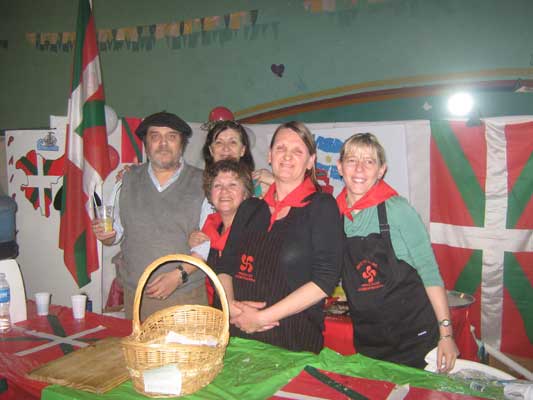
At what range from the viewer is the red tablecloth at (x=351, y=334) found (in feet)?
8.54

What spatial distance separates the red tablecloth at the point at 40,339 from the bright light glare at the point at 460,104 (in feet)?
11.4

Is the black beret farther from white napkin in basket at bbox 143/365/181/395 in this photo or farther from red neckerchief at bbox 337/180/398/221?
white napkin in basket at bbox 143/365/181/395

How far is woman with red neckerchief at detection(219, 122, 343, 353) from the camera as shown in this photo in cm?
165

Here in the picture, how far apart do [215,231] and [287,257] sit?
0.60m

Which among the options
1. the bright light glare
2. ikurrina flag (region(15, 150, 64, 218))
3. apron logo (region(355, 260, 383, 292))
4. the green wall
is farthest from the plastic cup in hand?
the bright light glare

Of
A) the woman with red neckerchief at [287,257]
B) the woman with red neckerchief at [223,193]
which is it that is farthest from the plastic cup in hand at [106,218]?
the woman with red neckerchief at [287,257]

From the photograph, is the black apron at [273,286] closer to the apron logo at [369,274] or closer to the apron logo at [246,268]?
the apron logo at [246,268]

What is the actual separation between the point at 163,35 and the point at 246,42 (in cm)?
122

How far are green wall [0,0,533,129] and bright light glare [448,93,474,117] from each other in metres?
0.08

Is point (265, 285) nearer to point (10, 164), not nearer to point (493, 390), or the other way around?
point (493, 390)

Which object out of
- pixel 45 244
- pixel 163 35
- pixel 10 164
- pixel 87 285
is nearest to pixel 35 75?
pixel 163 35

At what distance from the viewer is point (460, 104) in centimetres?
415

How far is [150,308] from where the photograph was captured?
7.80ft

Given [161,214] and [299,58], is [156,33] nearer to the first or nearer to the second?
[299,58]
